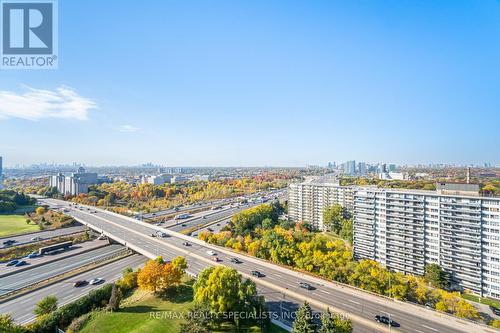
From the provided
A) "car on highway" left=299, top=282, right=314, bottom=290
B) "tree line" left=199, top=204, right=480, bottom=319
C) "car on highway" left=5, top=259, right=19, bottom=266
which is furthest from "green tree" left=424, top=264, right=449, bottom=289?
"car on highway" left=5, top=259, right=19, bottom=266

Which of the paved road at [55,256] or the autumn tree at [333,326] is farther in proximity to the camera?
the paved road at [55,256]

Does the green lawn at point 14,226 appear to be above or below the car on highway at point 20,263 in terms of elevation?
above

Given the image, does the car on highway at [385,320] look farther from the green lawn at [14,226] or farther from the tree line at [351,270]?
the green lawn at [14,226]

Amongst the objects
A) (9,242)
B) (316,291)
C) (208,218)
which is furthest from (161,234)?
(316,291)

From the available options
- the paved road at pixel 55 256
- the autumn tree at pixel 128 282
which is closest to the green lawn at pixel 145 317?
the autumn tree at pixel 128 282

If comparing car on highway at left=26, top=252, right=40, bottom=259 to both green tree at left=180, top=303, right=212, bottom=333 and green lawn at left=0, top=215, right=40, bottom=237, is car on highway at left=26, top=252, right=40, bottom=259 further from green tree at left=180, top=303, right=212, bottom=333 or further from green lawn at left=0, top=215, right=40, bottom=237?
green tree at left=180, top=303, right=212, bottom=333
